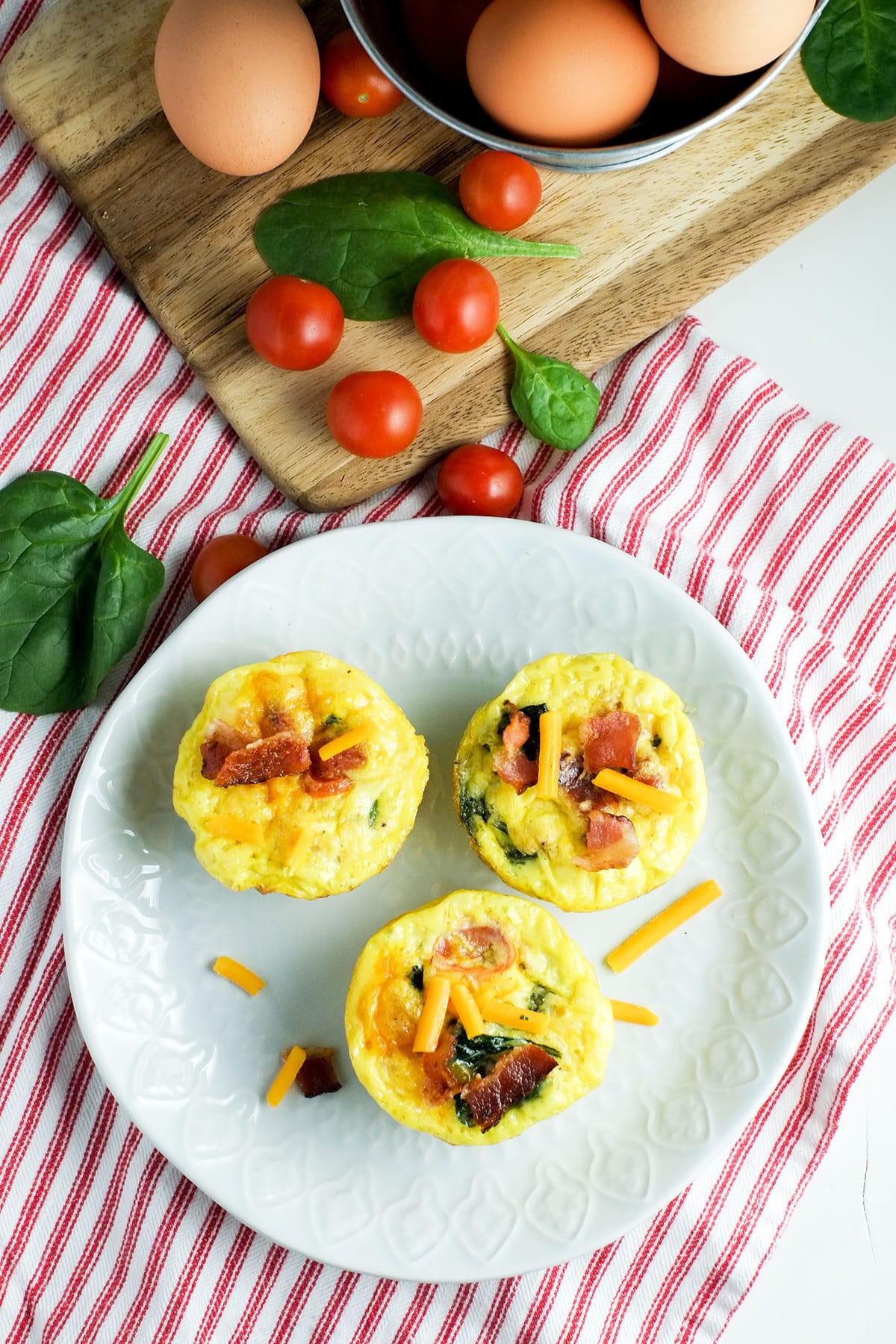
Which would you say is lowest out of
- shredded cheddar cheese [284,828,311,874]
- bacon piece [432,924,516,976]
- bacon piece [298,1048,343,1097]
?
bacon piece [298,1048,343,1097]

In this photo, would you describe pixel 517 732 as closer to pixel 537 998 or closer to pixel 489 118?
pixel 537 998

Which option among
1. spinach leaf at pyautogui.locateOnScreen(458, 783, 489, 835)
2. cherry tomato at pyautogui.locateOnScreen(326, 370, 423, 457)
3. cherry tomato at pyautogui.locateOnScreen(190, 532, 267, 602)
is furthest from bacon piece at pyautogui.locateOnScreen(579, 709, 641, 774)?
cherry tomato at pyautogui.locateOnScreen(190, 532, 267, 602)

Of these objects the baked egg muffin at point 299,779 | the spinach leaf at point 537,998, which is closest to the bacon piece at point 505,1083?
the spinach leaf at point 537,998

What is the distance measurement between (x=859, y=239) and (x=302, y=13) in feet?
7.34

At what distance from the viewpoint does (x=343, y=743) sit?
3.64 m

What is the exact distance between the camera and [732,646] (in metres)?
4.07

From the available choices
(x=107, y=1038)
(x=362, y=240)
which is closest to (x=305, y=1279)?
(x=107, y=1038)

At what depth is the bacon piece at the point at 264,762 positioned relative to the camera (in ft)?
12.0

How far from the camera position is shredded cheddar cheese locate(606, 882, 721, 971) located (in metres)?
4.03

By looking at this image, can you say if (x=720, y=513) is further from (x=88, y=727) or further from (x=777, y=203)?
(x=88, y=727)

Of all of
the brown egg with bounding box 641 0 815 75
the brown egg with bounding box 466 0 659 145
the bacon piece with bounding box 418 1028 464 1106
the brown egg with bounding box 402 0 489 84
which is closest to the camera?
the brown egg with bounding box 641 0 815 75

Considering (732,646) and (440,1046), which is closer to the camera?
→ (440,1046)

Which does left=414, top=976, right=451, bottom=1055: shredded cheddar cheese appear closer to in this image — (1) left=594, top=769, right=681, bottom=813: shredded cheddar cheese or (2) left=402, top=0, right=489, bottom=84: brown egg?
(1) left=594, top=769, right=681, bottom=813: shredded cheddar cheese

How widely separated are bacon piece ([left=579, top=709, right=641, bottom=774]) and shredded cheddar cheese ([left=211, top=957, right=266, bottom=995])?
56.4 inches
